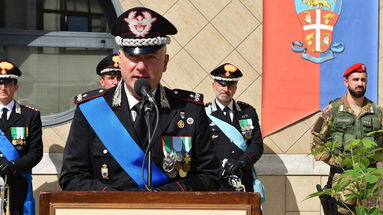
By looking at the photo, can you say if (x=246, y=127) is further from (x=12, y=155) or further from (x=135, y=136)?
(x=135, y=136)

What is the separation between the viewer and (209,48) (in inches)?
313

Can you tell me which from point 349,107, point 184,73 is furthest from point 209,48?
point 349,107

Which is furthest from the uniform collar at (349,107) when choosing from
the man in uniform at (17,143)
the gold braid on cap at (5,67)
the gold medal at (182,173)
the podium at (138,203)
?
the podium at (138,203)

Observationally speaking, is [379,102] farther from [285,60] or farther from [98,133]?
[98,133]

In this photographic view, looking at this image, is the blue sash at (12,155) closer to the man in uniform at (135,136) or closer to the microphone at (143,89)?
the man in uniform at (135,136)

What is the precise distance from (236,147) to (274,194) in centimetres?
158

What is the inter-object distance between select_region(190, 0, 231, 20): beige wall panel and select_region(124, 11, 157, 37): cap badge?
16.4 ft

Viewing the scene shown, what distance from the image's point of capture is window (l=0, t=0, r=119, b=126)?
26.6 feet

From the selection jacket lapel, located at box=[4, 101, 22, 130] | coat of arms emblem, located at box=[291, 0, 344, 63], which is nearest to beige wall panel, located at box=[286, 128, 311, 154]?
coat of arms emblem, located at box=[291, 0, 344, 63]

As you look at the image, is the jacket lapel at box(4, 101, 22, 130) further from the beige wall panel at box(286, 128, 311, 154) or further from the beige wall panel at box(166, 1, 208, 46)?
the beige wall panel at box(286, 128, 311, 154)

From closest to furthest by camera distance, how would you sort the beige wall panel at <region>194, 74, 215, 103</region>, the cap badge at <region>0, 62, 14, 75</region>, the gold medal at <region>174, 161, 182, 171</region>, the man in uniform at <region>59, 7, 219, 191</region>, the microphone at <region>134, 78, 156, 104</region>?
the microphone at <region>134, 78, 156, 104</region> < the man in uniform at <region>59, 7, 219, 191</region> < the gold medal at <region>174, 161, 182, 171</region> < the cap badge at <region>0, 62, 14, 75</region> < the beige wall panel at <region>194, 74, 215, 103</region>

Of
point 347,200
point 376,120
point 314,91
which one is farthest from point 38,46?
point 347,200

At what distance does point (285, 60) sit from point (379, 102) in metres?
1.20

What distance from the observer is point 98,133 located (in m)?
2.96
